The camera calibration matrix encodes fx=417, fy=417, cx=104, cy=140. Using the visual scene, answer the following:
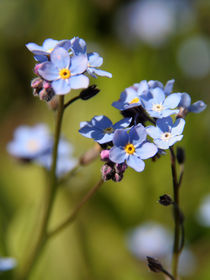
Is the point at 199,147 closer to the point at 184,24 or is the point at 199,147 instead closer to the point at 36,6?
the point at 184,24

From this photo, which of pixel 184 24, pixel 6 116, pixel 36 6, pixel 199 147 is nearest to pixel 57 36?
pixel 36 6

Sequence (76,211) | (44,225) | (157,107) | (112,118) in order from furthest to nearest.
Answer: (112,118) → (44,225) → (76,211) → (157,107)

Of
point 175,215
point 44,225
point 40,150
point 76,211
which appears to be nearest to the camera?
point 175,215

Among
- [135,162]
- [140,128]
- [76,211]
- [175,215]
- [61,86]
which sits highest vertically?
[61,86]

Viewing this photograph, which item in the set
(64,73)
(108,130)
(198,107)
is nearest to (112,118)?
(198,107)

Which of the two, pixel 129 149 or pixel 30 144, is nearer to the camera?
pixel 129 149

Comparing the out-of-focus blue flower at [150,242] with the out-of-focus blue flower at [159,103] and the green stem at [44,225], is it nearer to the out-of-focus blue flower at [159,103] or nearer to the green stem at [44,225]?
the green stem at [44,225]

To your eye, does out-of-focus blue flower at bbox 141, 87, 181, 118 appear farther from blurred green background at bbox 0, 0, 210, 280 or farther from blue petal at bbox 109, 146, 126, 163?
blurred green background at bbox 0, 0, 210, 280

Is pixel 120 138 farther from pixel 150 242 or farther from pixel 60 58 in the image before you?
pixel 150 242
